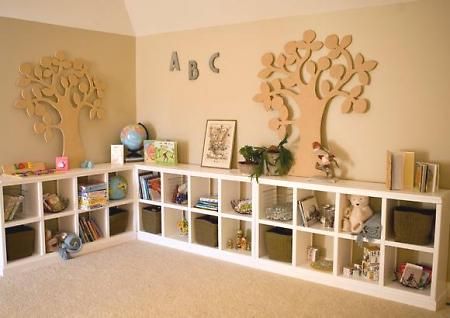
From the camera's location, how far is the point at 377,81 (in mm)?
3064

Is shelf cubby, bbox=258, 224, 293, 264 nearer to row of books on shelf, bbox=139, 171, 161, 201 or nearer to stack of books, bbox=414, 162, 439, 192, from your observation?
stack of books, bbox=414, 162, 439, 192

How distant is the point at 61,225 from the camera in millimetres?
3811

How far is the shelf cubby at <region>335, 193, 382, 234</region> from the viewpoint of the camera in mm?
3010

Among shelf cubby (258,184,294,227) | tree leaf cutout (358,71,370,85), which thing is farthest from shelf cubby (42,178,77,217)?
tree leaf cutout (358,71,370,85)

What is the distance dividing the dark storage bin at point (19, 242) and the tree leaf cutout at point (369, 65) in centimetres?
273

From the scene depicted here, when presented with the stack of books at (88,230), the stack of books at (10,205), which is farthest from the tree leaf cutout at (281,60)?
the stack of books at (10,205)

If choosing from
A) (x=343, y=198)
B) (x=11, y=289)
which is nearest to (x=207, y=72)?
(x=343, y=198)

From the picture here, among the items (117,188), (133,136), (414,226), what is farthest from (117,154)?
(414,226)

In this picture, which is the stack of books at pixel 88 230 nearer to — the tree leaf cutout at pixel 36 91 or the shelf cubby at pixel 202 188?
the shelf cubby at pixel 202 188

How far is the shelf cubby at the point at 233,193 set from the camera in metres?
3.54

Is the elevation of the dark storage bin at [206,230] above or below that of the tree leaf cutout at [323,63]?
below

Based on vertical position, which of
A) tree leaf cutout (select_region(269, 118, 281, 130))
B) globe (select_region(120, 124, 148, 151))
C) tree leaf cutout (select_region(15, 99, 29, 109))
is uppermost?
tree leaf cutout (select_region(15, 99, 29, 109))

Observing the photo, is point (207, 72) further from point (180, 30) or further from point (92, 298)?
point (92, 298)

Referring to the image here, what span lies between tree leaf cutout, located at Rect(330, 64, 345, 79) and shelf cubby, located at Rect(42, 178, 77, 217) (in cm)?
221
